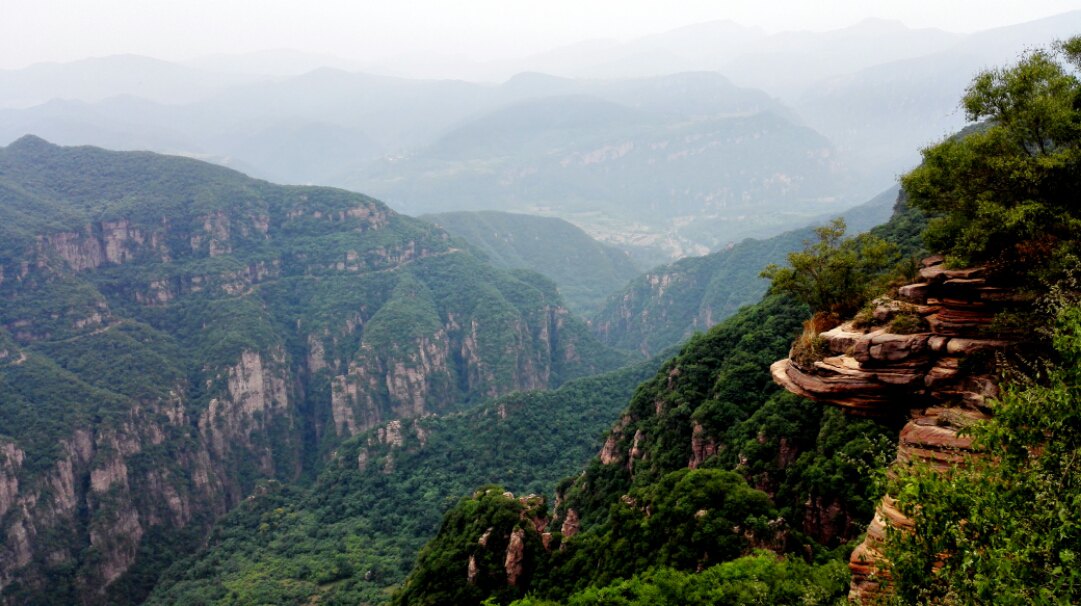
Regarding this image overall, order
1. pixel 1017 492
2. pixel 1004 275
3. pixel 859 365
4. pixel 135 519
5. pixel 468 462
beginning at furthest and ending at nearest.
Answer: pixel 135 519 → pixel 468 462 → pixel 859 365 → pixel 1004 275 → pixel 1017 492

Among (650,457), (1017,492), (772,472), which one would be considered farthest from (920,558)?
(650,457)

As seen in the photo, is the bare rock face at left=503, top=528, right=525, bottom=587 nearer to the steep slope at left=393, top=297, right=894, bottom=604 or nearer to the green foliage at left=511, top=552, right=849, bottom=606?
the steep slope at left=393, top=297, right=894, bottom=604

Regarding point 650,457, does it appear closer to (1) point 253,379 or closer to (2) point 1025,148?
(2) point 1025,148

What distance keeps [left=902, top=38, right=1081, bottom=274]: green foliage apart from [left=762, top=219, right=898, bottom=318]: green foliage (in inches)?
194

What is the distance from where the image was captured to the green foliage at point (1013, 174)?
2152 centimetres

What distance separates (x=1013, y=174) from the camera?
22.2 meters

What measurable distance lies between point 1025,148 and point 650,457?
47839 millimetres

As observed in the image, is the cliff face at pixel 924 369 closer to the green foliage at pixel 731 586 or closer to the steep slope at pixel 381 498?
the green foliage at pixel 731 586

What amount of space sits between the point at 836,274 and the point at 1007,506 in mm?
17175

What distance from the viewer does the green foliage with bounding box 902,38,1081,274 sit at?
21516mm

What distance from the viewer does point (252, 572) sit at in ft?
345

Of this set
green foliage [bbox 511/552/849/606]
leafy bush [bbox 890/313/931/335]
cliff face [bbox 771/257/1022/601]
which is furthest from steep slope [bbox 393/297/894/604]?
leafy bush [bbox 890/313/931/335]

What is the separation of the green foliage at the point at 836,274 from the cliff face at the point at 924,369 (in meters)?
5.57

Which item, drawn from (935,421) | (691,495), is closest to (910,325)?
(935,421)
